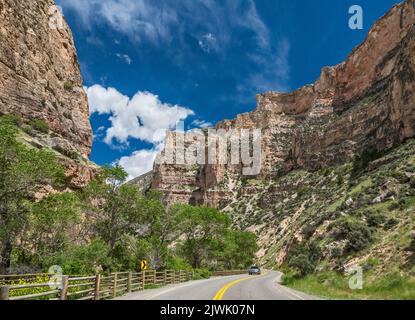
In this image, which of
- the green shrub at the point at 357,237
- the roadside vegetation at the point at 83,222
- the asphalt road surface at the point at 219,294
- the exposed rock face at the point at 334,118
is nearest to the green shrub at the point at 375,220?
the green shrub at the point at 357,237

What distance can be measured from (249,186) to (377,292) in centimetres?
10820

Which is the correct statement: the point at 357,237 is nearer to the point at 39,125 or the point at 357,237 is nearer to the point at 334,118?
the point at 39,125

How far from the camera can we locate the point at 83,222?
101ft

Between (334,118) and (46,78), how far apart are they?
8807cm

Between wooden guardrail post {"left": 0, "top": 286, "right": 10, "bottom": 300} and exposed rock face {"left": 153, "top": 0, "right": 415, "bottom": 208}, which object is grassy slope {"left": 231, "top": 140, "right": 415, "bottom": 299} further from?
exposed rock face {"left": 153, "top": 0, "right": 415, "bottom": 208}

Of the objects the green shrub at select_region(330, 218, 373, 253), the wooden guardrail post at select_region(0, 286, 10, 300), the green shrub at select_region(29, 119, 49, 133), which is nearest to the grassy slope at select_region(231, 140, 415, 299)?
the green shrub at select_region(330, 218, 373, 253)

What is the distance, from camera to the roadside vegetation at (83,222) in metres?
20.2

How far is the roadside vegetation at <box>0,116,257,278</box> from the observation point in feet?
66.2

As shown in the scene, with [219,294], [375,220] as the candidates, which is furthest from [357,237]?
[219,294]

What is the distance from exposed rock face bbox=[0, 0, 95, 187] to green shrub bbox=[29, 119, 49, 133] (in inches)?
28.3
